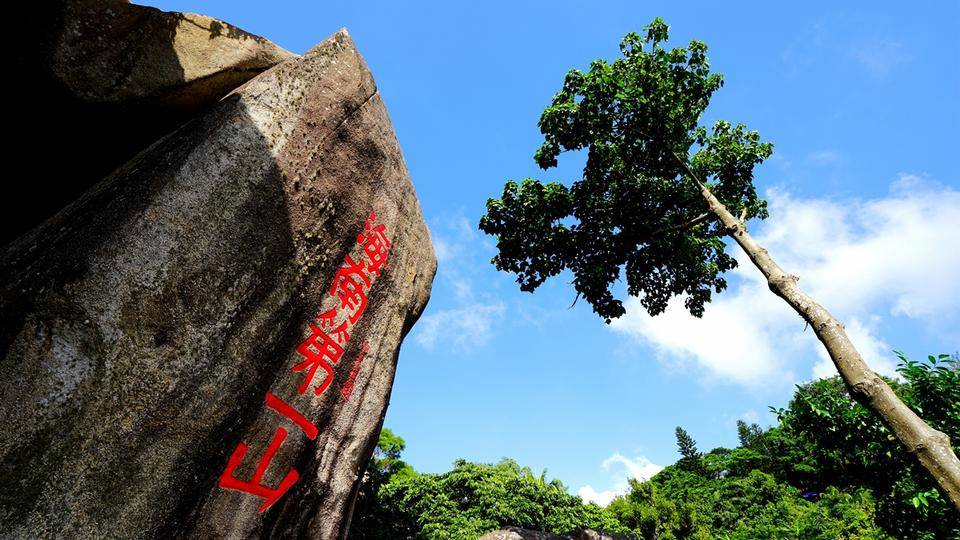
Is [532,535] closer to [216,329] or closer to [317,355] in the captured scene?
[317,355]

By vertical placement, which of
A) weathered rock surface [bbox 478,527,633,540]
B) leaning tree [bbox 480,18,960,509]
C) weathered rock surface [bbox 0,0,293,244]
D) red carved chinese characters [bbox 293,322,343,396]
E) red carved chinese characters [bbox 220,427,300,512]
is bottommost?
red carved chinese characters [bbox 220,427,300,512]

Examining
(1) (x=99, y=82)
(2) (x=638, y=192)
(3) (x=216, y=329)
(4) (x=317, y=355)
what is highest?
(2) (x=638, y=192)

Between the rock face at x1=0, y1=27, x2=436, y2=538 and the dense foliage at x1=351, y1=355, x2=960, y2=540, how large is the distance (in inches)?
254

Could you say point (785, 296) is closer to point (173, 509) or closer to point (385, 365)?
point (385, 365)

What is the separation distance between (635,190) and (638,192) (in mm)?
83

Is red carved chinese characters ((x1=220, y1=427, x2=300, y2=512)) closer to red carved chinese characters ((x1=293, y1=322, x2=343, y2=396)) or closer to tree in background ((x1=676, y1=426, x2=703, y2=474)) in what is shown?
red carved chinese characters ((x1=293, y1=322, x2=343, y2=396))

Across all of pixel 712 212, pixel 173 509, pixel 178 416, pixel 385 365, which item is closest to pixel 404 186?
pixel 385 365

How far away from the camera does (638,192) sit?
38.4 feet

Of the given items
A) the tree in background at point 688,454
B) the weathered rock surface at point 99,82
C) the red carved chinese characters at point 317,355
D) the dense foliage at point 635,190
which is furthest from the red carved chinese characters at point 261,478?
the tree in background at point 688,454

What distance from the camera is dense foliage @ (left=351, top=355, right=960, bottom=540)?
6.66 meters

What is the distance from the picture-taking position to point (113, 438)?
300cm

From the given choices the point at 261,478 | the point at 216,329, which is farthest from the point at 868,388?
the point at 216,329

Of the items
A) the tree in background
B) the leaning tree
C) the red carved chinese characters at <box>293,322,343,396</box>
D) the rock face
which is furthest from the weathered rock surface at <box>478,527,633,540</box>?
the tree in background

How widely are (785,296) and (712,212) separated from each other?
122 inches
